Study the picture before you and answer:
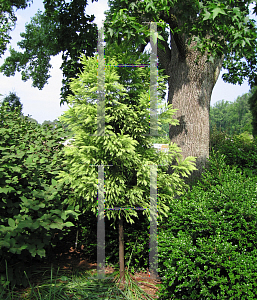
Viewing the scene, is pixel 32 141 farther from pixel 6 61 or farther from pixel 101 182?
pixel 6 61

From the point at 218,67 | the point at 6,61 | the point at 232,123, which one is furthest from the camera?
the point at 232,123

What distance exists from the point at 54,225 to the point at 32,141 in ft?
6.78

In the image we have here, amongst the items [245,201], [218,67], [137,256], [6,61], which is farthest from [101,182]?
[6,61]

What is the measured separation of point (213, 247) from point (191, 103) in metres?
3.68

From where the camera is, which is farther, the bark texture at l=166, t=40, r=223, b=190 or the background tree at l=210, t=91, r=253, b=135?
the background tree at l=210, t=91, r=253, b=135

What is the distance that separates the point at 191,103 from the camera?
19.2 feet

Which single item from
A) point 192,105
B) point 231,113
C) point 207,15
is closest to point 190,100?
point 192,105

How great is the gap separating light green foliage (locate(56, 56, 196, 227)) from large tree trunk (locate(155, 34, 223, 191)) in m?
1.73

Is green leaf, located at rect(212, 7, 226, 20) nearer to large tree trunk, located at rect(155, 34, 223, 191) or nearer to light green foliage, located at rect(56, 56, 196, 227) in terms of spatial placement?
light green foliage, located at rect(56, 56, 196, 227)

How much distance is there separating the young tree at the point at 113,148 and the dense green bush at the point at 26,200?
0.41 meters

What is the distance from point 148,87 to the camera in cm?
411

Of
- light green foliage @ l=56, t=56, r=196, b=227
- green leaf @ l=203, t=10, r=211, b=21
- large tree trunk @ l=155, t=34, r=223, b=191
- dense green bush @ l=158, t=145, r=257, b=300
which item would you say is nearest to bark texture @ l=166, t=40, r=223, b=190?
large tree trunk @ l=155, t=34, r=223, b=191

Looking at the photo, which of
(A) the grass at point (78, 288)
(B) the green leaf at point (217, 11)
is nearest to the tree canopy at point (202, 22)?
(B) the green leaf at point (217, 11)

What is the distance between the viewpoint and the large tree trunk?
19.0 feet
